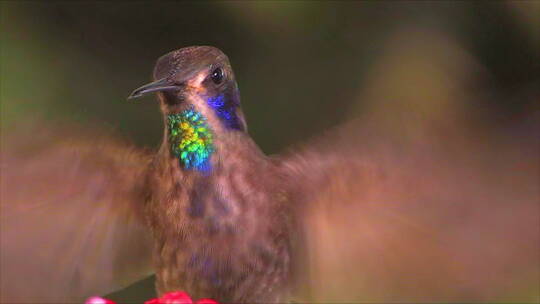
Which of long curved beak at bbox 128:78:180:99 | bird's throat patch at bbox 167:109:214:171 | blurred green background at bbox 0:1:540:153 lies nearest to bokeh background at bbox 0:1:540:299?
blurred green background at bbox 0:1:540:153

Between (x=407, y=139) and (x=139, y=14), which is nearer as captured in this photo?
(x=407, y=139)

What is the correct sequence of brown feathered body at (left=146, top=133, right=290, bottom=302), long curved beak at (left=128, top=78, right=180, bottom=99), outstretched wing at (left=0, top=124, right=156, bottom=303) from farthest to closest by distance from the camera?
outstretched wing at (left=0, top=124, right=156, bottom=303) < brown feathered body at (left=146, top=133, right=290, bottom=302) < long curved beak at (left=128, top=78, right=180, bottom=99)

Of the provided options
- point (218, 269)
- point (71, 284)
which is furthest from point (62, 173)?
point (218, 269)

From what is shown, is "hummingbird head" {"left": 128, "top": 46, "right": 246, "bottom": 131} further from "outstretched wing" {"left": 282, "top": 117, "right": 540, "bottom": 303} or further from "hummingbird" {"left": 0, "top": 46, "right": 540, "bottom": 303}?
"outstretched wing" {"left": 282, "top": 117, "right": 540, "bottom": 303}

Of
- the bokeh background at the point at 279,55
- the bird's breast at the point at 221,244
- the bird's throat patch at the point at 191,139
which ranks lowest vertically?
the bird's breast at the point at 221,244

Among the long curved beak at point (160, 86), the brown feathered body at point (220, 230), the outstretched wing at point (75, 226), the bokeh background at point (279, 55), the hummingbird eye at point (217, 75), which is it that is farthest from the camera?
the bokeh background at point (279, 55)

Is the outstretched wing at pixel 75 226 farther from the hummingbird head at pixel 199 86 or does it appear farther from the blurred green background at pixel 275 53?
the blurred green background at pixel 275 53

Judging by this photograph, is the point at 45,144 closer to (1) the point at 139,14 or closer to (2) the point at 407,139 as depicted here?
(2) the point at 407,139

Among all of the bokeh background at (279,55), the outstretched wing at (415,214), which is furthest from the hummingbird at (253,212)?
the bokeh background at (279,55)
